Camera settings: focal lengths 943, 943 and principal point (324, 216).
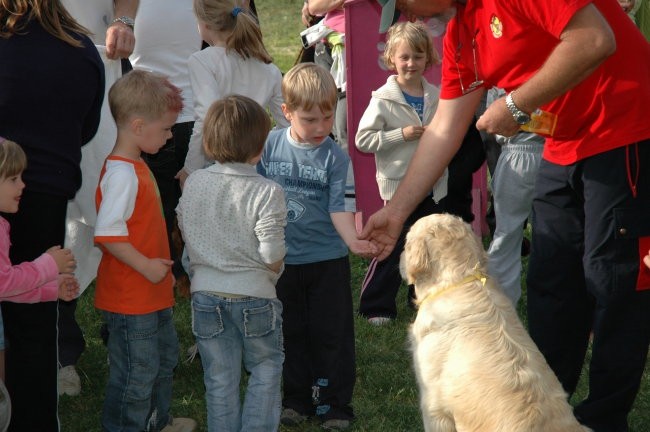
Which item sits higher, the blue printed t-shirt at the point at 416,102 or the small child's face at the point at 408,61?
the small child's face at the point at 408,61

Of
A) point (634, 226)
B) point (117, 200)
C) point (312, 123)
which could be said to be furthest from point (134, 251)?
point (634, 226)

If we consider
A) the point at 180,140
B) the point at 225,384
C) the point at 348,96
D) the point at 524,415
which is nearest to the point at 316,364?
the point at 225,384

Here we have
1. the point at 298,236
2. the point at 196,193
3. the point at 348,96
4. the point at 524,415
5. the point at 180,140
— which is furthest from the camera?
the point at 348,96

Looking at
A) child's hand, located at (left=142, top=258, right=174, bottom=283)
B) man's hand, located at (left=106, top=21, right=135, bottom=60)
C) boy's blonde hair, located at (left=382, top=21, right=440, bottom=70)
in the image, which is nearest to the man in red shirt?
child's hand, located at (left=142, top=258, right=174, bottom=283)

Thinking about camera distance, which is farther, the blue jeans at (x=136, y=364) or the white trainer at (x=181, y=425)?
the white trainer at (x=181, y=425)

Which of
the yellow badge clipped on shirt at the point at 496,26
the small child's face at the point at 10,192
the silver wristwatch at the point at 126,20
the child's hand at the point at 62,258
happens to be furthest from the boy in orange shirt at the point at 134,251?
the yellow badge clipped on shirt at the point at 496,26

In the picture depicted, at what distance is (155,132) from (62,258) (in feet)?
2.34

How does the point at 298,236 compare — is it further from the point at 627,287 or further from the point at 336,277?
the point at 627,287

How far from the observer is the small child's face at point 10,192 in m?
3.62

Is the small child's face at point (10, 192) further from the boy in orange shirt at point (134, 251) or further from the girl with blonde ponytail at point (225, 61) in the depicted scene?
the girl with blonde ponytail at point (225, 61)

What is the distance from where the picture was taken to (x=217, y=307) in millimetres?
4020

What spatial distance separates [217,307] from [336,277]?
2.62 feet

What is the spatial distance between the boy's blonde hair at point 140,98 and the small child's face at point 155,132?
0.07 feet

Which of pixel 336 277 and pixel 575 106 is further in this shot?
pixel 336 277
